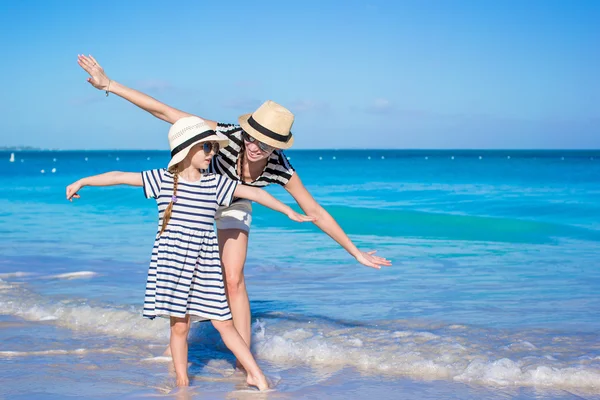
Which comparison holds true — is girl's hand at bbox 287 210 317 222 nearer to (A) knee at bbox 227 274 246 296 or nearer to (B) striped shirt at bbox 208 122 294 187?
(B) striped shirt at bbox 208 122 294 187

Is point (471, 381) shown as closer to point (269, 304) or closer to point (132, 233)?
point (269, 304)

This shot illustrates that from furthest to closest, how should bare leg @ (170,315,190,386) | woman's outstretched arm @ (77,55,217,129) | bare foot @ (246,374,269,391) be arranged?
woman's outstretched arm @ (77,55,217,129) < bare foot @ (246,374,269,391) < bare leg @ (170,315,190,386)

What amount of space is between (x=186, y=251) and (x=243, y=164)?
2.60 ft

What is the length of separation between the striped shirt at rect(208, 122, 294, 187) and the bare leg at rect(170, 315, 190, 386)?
984 millimetres

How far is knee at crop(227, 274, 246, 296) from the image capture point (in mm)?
4808

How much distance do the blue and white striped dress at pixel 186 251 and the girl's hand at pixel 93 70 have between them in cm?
83

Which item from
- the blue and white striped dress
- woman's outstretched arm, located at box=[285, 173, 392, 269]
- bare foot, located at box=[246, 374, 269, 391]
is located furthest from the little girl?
woman's outstretched arm, located at box=[285, 173, 392, 269]

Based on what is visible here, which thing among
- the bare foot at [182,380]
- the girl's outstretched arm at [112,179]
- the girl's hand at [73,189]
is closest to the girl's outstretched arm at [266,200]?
the girl's outstretched arm at [112,179]

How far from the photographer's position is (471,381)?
4754 mm

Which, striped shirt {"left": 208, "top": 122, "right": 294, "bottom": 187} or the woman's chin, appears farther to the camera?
striped shirt {"left": 208, "top": 122, "right": 294, "bottom": 187}

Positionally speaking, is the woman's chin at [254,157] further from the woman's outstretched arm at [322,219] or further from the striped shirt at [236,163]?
the woman's outstretched arm at [322,219]

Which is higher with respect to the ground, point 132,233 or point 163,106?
point 163,106

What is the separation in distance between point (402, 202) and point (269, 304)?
16.3 meters

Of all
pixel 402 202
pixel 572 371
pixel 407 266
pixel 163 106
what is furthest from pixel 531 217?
pixel 163 106
